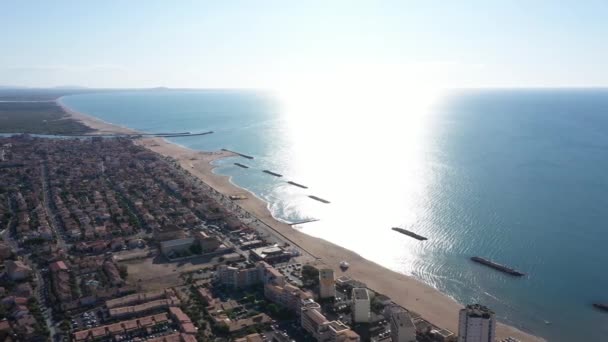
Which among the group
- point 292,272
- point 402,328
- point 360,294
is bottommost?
point 292,272

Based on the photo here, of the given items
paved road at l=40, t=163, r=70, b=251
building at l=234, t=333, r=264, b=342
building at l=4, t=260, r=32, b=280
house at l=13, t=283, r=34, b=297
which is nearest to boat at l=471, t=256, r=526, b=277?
building at l=234, t=333, r=264, b=342

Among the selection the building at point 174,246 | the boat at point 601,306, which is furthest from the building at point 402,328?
the building at point 174,246

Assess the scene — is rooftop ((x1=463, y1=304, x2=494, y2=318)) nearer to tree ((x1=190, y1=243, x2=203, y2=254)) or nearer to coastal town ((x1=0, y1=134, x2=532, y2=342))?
coastal town ((x1=0, y1=134, x2=532, y2=342))

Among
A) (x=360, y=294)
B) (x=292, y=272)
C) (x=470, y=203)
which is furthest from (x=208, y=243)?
(x=470, y=203)

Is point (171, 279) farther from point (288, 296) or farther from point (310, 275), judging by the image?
point (310, 275)

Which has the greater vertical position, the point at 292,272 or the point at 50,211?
the point at 50,211

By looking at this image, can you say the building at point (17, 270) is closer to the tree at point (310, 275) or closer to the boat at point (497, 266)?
the tree at point (310, 275)
